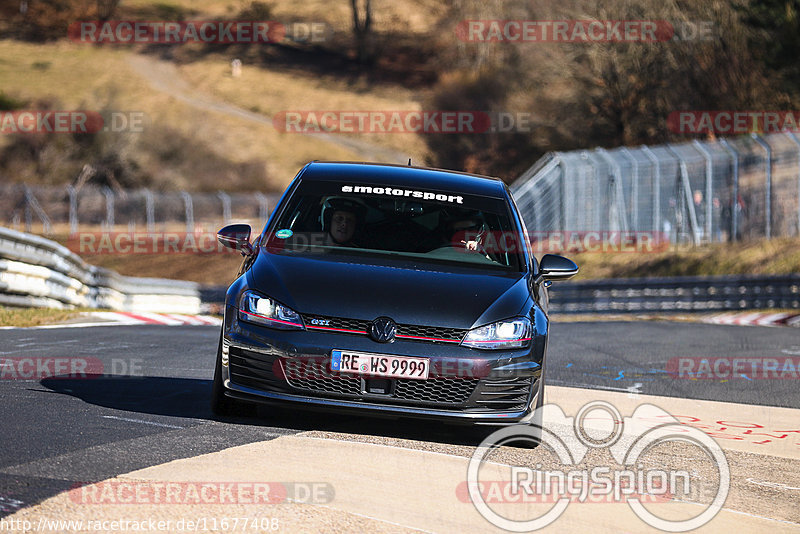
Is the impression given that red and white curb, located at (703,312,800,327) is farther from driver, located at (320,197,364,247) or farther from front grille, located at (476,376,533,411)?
front grille, located at (476,376,533,411)

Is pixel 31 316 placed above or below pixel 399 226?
below

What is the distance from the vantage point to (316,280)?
6.71 m

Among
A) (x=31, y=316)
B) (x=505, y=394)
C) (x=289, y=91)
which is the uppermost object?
(x=289, y=91)

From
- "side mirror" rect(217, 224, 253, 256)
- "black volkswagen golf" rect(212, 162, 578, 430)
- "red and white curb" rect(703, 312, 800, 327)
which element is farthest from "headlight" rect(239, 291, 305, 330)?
"red and white curb" rect(703, 312, 800, 327)

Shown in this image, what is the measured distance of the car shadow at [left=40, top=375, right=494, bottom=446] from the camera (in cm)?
701

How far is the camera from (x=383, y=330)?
21.0ft

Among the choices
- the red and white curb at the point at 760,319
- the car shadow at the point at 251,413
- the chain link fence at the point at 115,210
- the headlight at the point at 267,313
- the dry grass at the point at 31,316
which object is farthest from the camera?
the chain link fence at the point at 115,210

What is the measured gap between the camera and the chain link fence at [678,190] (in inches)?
986

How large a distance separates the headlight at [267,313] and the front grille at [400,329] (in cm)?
8

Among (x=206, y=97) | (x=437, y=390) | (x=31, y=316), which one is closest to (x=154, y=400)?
(x=437, y=390)

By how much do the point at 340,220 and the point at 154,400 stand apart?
1724mm

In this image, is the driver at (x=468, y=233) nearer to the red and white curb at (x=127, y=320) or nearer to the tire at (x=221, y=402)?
the tire at (x=221, y=402)

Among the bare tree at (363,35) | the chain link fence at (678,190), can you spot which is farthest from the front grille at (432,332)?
the bare tree at (363,35)

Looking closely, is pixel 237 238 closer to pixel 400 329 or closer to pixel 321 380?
pixel 321 380
